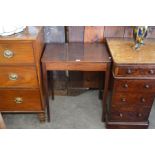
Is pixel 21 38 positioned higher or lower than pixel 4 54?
higher

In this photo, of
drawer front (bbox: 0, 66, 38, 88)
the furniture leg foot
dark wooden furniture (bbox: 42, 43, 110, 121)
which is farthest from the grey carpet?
drawer front (bbox: 0, 66, 38, 88)

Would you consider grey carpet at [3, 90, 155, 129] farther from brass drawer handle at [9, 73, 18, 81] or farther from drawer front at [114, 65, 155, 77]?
drawer front at [114, 65, 155, 77]

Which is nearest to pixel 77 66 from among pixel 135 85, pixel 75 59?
pixel 75 59

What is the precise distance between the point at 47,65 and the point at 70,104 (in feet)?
2.16

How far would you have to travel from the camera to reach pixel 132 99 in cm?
141

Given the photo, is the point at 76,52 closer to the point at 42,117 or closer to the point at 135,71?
the point at 135,71

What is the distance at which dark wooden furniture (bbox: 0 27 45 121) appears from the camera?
1203mm

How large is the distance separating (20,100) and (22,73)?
0.89ft

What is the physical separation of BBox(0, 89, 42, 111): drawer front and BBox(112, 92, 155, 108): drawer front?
0.61 metres

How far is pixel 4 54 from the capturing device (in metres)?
1.24

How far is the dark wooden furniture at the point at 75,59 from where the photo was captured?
132cm
